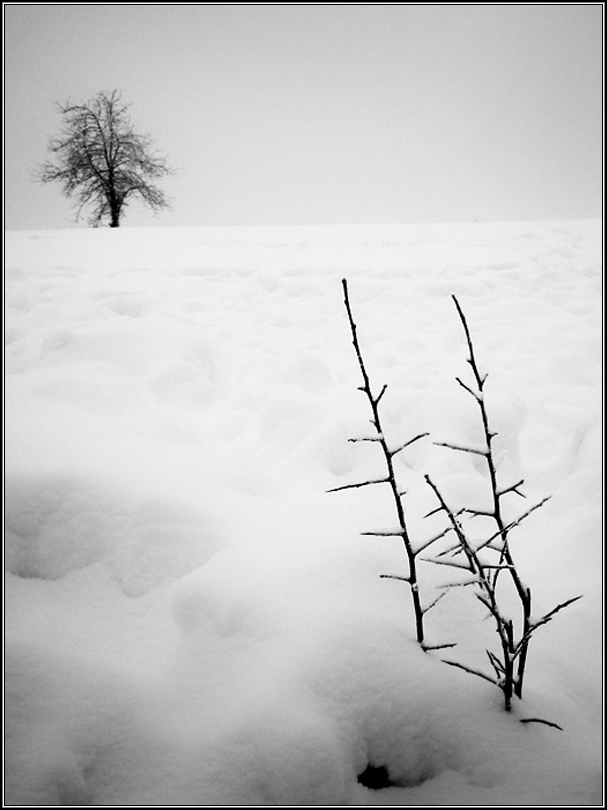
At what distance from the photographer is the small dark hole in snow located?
79 cm

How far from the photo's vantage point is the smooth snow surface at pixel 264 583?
77 centimetres

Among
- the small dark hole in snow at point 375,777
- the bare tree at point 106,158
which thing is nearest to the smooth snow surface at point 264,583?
the small dark hole in snow at point 375,777

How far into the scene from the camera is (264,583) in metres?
1.06

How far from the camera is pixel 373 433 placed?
212 cm

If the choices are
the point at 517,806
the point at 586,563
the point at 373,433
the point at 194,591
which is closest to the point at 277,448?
the point at 373,433

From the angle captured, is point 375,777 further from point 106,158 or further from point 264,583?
point 106,158

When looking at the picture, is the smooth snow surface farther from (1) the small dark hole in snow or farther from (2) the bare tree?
(2) the bare tree

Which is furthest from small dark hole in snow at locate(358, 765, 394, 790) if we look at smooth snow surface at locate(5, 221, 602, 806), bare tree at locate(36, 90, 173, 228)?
bare tree at locate(36, 90, 173, 228)

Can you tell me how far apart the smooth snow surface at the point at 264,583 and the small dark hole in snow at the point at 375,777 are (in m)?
0.01

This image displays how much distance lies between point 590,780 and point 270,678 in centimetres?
65

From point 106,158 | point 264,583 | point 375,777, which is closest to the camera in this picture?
point 375,777

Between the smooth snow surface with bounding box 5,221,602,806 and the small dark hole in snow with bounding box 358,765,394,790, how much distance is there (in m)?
0.01

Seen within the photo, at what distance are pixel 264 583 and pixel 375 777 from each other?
1.48ft

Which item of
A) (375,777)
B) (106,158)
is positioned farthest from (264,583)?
(106,158)
